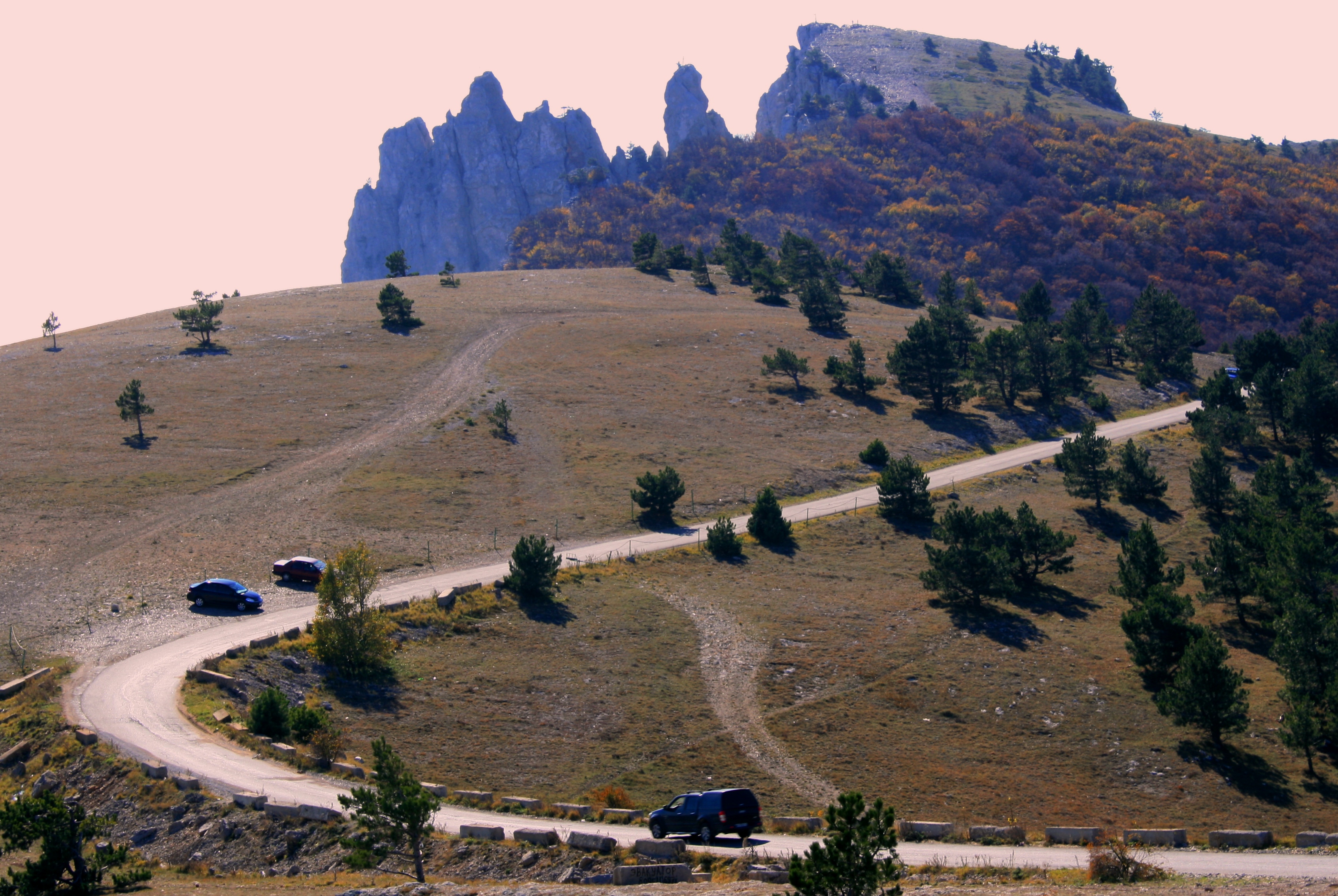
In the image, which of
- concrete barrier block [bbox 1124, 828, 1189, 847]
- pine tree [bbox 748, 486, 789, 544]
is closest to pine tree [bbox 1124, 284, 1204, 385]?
pine tree [bbox 748, 486, 789, 544]

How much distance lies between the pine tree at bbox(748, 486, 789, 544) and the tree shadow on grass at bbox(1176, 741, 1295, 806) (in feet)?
84.6

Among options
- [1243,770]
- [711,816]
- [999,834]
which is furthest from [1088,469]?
[711,816]

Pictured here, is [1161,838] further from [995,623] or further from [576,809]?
[995,623]

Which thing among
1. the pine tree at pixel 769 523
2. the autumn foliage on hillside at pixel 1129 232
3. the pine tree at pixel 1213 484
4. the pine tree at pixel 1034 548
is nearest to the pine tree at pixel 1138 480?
the pine tree at pixel 1213 484

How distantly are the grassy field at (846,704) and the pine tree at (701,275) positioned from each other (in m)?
75.0

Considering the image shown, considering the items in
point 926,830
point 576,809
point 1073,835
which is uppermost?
point 576,809

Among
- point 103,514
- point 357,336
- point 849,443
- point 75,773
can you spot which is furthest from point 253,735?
point 357,336

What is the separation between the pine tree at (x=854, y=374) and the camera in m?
86.4

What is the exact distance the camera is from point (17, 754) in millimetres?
29750

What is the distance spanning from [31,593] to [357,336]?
5416 centimetres

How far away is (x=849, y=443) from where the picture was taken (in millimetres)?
76312

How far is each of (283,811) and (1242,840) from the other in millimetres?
25115

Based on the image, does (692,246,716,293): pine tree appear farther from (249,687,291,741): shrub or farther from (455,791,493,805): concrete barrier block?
(455,791,493,805): concrete barrier block

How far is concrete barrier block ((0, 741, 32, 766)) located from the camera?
29.6m
